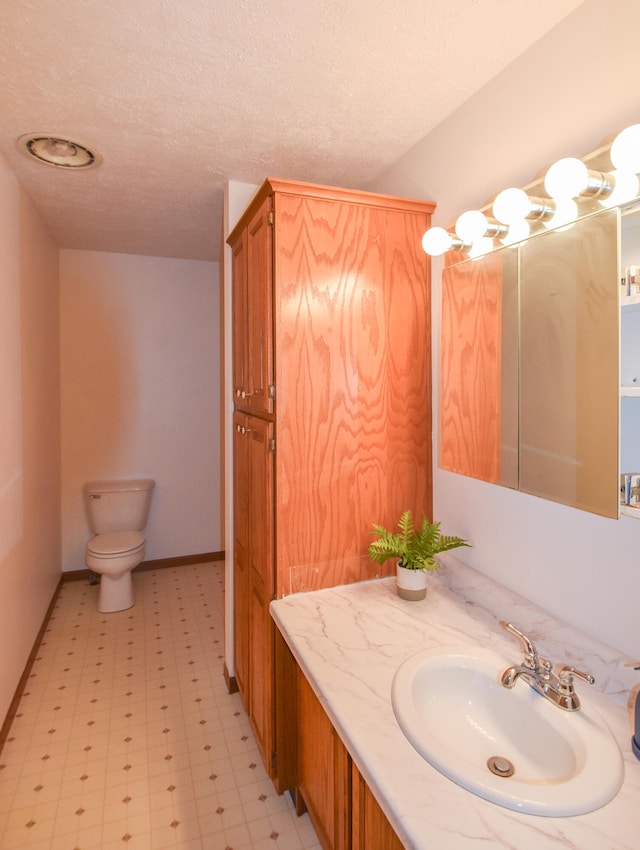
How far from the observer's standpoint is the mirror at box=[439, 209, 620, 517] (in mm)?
1084

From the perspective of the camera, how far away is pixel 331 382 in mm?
1590

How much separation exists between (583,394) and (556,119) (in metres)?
0.69

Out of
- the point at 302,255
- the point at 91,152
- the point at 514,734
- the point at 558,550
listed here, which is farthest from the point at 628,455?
the point at 91,152

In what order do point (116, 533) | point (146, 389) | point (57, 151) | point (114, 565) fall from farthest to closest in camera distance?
1. point (146, 389)
2. point (116, 533)
3. point (114, 565)
4. point (57, 151)

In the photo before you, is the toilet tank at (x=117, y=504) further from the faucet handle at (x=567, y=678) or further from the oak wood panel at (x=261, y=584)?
the faucet handle at (x=567, y=678)

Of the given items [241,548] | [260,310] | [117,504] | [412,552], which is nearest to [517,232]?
[260,310]

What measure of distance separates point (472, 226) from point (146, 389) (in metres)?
2.83

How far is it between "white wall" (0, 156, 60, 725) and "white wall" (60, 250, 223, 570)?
23cm

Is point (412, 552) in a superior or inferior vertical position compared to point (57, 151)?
inferior

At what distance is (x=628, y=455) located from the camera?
3.40ft

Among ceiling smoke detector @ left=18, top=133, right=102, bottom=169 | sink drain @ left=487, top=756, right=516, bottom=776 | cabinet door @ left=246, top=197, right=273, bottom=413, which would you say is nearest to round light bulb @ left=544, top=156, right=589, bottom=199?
cabinet door @ left=246, top=197, right=273, bottom=413

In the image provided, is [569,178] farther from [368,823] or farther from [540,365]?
[368,823]

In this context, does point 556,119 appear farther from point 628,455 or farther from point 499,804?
point 499,804

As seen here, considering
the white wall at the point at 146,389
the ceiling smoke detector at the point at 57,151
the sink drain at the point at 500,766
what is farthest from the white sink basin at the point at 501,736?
the white wall at the point at 146,389
